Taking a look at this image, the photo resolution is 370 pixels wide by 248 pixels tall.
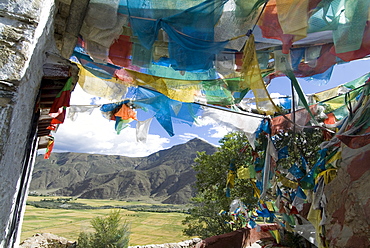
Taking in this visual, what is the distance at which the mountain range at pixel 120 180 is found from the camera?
89.1 metres

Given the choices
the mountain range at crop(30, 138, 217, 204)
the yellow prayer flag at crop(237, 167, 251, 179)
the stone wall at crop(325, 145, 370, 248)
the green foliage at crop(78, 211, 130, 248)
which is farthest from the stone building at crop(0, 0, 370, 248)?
the mountain range at crop(30, 138, 217, 204)

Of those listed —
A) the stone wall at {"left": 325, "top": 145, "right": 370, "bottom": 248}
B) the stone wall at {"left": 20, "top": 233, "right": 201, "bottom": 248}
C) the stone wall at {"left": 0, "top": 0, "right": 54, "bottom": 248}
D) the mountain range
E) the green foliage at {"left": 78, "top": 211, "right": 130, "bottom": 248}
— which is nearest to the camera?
the stone wall at {"left": 0, "top": 0, "right": 54, "bottom": 248}

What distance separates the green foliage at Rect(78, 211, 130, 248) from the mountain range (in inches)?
2390

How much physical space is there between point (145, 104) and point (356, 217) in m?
3.87

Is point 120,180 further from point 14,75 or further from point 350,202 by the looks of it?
point 14,75

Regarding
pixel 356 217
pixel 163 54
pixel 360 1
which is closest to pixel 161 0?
pixel 163 54

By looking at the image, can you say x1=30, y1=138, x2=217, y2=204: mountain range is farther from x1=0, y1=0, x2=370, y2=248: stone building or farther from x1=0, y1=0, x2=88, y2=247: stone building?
x1=0, y1=0, x2=88, y2=247: stone building

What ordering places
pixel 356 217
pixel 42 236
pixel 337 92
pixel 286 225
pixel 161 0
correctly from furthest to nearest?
pixel 42 236
pixel 286 225
pixel 337 92
pixel 356 217
pixel 161 0

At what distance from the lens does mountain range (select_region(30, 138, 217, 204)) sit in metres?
89.1

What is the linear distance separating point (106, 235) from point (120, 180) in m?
92.7


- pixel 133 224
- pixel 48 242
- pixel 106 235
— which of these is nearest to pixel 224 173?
pixel 106 235

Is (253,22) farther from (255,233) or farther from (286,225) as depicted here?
(255,233)

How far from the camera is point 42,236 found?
8.58 m

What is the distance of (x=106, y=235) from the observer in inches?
413
